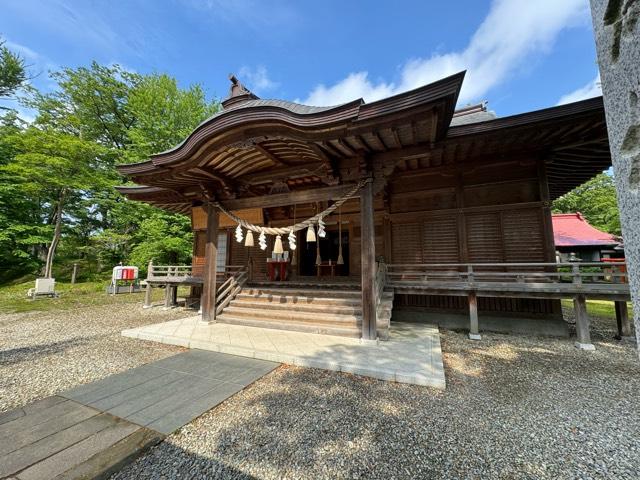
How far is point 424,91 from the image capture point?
12.4ft

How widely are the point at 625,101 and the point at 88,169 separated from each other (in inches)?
846

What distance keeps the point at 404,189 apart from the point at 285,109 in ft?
14.3

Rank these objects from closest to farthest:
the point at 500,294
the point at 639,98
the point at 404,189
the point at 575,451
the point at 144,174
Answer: the point at 639,98, the point at 575,451, the point at 500,294, the point at 144,174, the point at 404,189

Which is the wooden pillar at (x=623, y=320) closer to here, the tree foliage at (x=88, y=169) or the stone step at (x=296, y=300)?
the stone step at (x=296, y=300)

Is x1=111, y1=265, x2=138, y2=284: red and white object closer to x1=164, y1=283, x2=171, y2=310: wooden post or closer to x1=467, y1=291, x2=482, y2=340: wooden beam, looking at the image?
x1=164, y1=283, x2=171, y2=310: wooden post

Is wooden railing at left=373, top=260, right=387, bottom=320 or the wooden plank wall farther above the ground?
the wooden plank wall

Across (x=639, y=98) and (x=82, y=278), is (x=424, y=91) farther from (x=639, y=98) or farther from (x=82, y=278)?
(x=82, y=278)

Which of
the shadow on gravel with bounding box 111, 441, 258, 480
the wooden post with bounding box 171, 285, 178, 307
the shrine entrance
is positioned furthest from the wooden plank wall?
the wooden post with bounding box 171, 285, 178, 307

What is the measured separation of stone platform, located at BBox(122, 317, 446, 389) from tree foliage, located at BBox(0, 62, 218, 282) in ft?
34.3

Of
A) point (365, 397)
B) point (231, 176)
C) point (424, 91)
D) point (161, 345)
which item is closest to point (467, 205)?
point (424, 91)

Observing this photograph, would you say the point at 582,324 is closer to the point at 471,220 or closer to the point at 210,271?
the point at 471,220

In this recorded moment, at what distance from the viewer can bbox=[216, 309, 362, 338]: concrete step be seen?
5473mm

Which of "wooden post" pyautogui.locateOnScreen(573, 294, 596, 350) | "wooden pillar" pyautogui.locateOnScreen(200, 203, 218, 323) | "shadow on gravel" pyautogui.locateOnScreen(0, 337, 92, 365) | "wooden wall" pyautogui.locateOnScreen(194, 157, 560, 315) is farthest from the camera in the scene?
"wooden pillar" pyautogui.locateOnScreen(200, 203, 218, 323)

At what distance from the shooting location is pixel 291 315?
20.3 feet
